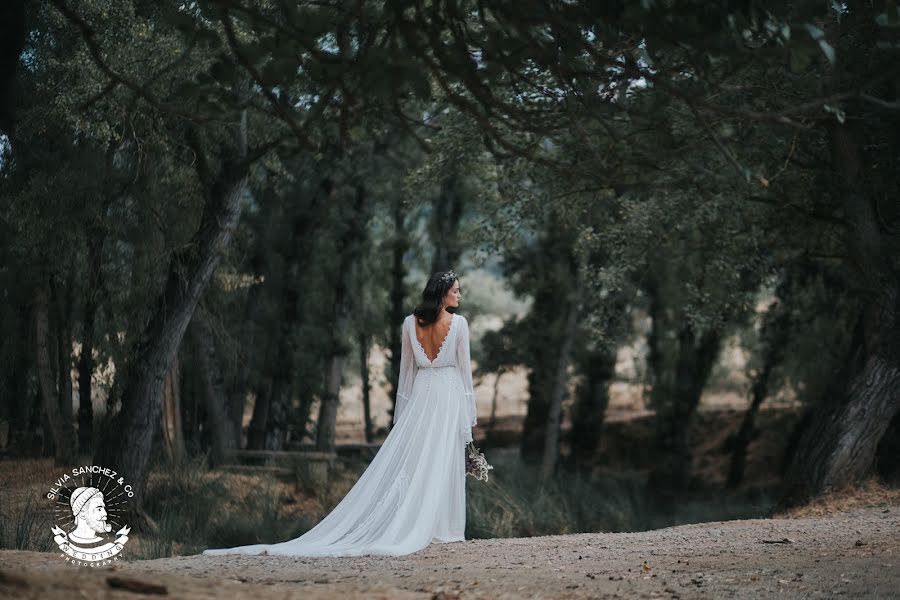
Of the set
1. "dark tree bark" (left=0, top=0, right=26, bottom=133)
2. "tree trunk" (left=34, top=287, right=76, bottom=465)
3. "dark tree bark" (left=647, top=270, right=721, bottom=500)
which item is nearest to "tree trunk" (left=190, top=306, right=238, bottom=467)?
"tree trunk" (left=34, top=287, right=76, bottom=465)

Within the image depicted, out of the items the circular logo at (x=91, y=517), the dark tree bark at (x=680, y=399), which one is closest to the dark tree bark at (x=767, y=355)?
the dark tree bark at (x=680, y=399)

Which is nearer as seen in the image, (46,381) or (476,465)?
(476,465)

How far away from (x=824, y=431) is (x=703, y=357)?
12507 mm

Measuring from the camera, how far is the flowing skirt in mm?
8578

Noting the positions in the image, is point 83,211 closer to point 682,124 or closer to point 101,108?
point 101,108

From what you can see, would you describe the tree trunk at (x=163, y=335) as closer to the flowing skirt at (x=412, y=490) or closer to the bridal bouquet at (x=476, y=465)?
the flowing skirt at (x=412, y=490)

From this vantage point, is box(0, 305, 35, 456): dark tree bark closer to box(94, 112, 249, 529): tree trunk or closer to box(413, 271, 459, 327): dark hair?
box(94, 112, 249, 529): tree trunk

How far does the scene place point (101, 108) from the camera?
41.8 ft

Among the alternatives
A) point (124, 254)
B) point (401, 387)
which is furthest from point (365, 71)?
point (124, 254)

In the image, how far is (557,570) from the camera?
7199mm

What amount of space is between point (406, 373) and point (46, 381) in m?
8.28

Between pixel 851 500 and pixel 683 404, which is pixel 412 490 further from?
pixel 683 404

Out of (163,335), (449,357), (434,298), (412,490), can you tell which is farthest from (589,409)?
(412,490)

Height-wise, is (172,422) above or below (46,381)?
below
